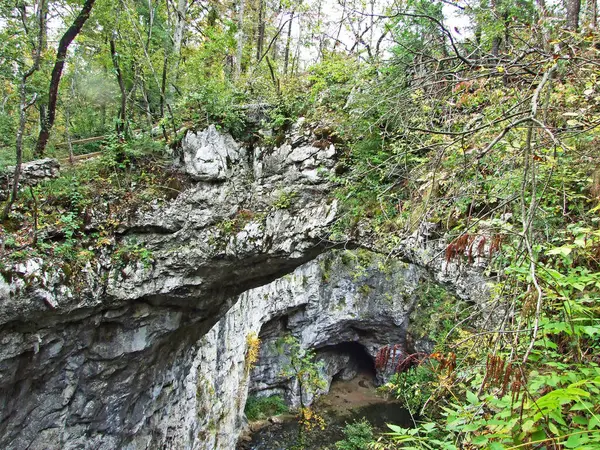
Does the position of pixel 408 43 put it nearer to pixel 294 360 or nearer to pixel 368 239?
pixel 368 239

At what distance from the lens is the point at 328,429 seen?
12891 mm

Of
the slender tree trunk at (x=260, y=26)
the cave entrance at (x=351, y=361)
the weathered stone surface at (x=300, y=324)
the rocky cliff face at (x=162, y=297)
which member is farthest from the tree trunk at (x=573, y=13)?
the cave entrance at (x=351, y=361)

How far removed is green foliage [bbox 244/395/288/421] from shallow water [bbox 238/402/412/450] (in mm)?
546

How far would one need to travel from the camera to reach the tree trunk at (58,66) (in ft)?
18.2

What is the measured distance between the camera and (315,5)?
10766 mm

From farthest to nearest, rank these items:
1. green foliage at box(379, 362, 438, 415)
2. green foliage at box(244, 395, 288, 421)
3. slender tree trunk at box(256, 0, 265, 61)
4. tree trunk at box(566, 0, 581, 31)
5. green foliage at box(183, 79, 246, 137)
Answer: green foliage at box(244, 395, 288, 421)
slender tree trunk at box(256, 0, 265, 61)
green foliage at box(183, 79, 246, 137)
tree trunk at box(566, 0, 581, 31)
green foliage at box(379, 362, 438, 415)

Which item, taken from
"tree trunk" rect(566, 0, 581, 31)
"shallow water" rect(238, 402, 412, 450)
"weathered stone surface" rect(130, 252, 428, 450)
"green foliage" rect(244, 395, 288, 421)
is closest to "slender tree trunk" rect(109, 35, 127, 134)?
"weathered stone surface" rect(130, 252, 428, 450)

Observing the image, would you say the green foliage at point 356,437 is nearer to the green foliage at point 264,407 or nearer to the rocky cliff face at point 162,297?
the green foliage at point 264,407

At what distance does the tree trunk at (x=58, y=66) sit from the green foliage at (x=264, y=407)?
1117 centimetres

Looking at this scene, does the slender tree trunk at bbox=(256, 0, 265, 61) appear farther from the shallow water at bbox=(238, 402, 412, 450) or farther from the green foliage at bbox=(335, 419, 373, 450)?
the shallow water at bbox=(238, 402, 412, 450)

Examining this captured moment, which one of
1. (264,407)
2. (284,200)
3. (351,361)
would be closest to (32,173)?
(284,200)

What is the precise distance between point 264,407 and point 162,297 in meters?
9.69

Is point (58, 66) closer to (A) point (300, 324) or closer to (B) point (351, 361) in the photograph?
(A) point (300, 324)

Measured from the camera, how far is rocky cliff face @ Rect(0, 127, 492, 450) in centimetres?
480
